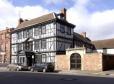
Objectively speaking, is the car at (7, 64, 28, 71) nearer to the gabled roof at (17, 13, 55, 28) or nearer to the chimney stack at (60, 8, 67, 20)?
the gabled roof at (17, 13, 55, 28)

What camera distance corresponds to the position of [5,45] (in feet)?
217

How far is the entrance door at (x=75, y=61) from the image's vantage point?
41219mm

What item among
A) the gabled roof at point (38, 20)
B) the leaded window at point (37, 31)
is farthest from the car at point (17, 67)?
the gabled roof at point (38, 20)

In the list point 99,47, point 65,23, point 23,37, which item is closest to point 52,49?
point 65,23

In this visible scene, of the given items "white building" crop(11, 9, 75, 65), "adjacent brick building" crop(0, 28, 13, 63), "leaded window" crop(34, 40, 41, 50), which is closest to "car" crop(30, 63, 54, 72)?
"white building" crop(11, 9, 75, 65)

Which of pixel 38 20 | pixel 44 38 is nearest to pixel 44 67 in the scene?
pixel 44 38

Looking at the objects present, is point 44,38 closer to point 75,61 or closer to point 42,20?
point 42,20

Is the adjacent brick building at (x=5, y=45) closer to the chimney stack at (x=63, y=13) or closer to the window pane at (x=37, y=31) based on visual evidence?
the window pane at (x=37, y=31)

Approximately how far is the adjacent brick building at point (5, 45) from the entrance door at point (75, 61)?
25.4m

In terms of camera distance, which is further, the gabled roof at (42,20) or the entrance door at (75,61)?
the gabled roof at (42,20)

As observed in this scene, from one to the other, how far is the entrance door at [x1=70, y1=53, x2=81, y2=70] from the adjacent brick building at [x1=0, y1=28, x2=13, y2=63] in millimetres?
25398

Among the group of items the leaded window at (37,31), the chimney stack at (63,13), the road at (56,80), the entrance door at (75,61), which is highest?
the chimney stack at (63,13)

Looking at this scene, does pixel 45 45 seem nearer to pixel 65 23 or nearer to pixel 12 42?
pixel 65 23

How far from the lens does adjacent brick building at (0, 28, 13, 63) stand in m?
64.4
